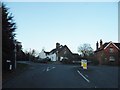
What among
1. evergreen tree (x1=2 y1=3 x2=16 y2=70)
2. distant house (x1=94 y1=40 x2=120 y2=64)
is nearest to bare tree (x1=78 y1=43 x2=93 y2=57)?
distant house (x1=94 y1=40 x2=120 y2=64)

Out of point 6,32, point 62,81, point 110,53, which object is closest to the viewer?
point 62,81

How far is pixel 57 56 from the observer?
123188mm

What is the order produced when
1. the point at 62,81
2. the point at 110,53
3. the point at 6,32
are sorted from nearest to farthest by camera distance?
the point at 62,81 → the point at 6,32 → the point at 110,53

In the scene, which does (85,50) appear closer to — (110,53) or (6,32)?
(110,53)

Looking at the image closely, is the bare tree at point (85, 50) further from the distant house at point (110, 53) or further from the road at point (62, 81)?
the road at point (62, 81)

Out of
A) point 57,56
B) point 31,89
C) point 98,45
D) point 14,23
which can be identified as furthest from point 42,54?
point 31,89

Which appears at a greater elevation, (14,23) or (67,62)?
(14,23)

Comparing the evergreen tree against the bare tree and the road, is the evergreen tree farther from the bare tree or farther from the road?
the bare tree

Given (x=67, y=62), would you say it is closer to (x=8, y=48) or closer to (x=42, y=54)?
(x=8, y=48)

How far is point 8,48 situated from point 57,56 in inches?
3715

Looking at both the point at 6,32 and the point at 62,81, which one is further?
the point at 6,32

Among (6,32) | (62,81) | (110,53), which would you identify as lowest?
(62,81)

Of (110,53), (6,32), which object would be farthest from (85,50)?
(6,32)

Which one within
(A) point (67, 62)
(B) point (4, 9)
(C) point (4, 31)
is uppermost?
(B) point (4, 9)
